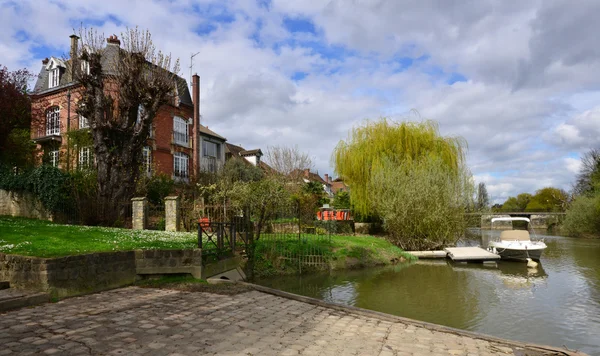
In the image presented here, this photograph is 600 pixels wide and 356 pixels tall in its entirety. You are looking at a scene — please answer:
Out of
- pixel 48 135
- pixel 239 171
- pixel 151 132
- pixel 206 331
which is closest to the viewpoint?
pixel 206 331

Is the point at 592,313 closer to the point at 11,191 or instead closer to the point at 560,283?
the point at 560,283

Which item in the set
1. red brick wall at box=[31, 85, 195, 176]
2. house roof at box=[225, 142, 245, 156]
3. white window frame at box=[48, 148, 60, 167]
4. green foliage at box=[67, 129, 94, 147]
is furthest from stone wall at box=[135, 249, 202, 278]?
house roof at box=[225, 142, 245, 156]

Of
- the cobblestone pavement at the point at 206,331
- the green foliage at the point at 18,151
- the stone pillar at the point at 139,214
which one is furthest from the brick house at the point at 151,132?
the cobblestone pavement at the point at 206,331

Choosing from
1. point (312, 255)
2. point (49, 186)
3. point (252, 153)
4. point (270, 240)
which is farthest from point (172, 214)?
point (252, 153)

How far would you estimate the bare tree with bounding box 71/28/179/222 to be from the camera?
18062 millimetres

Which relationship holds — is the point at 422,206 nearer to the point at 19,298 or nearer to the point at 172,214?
the point at 172,214

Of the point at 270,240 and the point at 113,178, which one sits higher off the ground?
the point at 113,178

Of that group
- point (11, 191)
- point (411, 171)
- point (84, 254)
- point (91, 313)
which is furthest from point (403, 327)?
point (11, 191)

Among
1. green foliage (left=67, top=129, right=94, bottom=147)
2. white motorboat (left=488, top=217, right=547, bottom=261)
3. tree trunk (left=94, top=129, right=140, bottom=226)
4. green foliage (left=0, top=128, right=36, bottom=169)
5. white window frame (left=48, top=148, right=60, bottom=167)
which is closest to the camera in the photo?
green foliage (left=0, top=128, right=36, bottom=169)

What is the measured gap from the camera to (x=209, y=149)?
3669cm

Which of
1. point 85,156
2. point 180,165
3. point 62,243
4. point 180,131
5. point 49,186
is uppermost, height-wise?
point 180,131

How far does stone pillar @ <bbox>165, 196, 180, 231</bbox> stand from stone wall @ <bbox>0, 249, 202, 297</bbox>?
333 inches

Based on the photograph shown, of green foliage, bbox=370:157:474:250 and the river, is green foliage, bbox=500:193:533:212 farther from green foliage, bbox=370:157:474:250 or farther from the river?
the river

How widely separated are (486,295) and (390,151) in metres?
15.4
